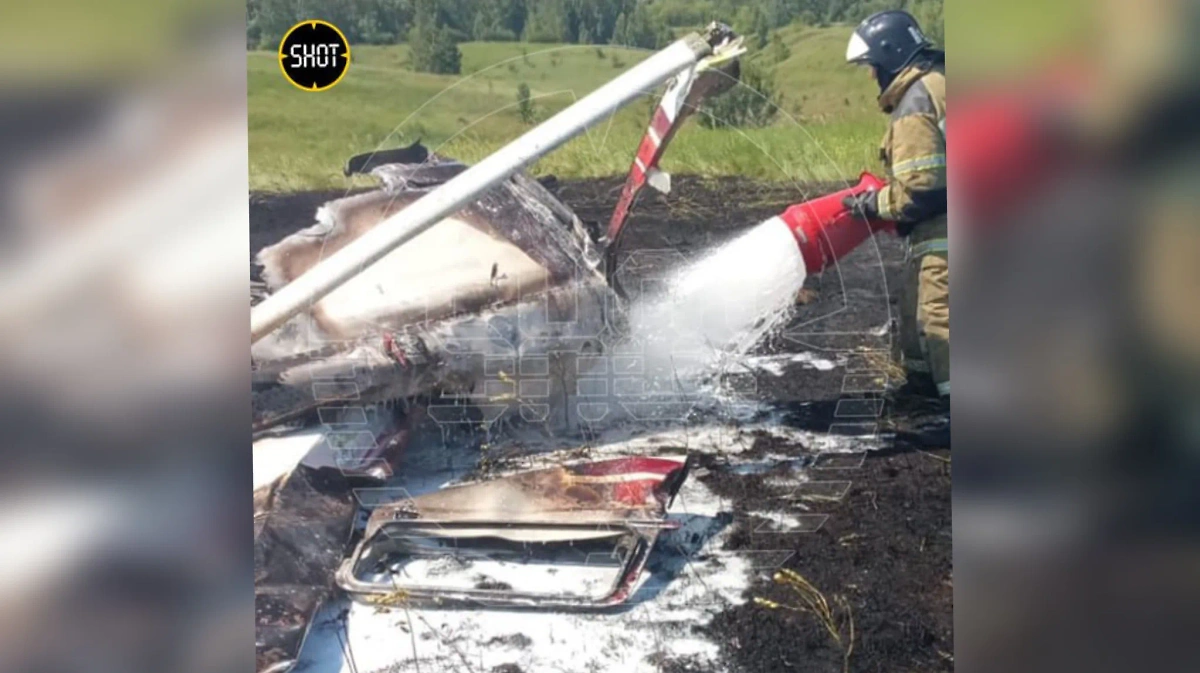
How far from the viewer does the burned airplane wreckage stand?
8.62 ft

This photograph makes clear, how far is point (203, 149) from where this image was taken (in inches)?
106

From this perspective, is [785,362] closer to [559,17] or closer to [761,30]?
[761,30]

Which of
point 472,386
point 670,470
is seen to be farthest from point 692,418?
point 472,386

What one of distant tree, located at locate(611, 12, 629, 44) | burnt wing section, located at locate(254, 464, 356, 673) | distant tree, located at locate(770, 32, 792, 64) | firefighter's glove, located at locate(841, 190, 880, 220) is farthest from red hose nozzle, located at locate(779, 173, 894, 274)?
burnt wing section, located at locate(254, 464, 356, 673)

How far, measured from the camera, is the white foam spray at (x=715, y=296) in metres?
2.62

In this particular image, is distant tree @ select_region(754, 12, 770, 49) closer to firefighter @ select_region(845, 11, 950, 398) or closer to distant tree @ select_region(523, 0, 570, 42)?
firefighter @ select_region(845, 11, 950, 398)

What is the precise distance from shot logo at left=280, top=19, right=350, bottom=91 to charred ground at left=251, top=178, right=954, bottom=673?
296 mm

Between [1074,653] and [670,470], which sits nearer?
[670,470]

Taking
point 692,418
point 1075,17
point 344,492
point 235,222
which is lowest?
point 344,492

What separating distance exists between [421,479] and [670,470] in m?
0.65

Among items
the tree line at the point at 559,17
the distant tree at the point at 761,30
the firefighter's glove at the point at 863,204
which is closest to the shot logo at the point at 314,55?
the tree line at the point at 559,17

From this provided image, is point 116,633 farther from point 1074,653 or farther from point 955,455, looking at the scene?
point 1074,653

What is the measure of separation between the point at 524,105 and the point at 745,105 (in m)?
0.57

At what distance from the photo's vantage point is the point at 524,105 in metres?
2.62
